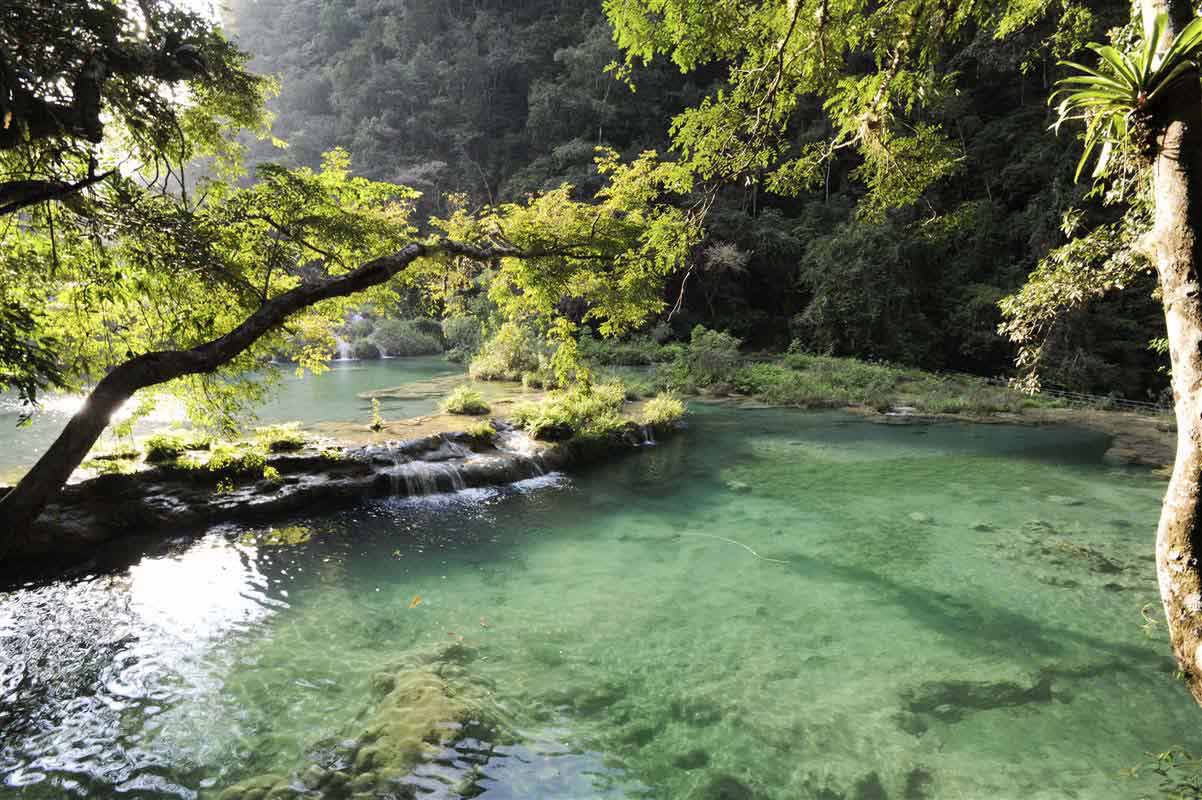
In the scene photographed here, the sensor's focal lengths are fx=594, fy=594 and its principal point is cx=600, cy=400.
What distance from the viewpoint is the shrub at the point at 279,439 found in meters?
10.5

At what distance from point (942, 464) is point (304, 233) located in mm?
13195

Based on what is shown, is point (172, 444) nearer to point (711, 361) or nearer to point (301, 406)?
point (301, 406)

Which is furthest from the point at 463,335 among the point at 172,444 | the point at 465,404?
the point at 172,444

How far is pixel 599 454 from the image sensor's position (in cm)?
1384

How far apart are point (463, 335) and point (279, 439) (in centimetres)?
1923

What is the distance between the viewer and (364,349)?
106 feet

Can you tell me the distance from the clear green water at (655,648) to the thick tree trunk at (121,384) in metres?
2.08

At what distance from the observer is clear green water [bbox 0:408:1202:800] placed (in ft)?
14.5

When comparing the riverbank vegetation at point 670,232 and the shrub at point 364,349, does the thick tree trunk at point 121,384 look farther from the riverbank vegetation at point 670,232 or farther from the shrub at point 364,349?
the shrub at point 364,349

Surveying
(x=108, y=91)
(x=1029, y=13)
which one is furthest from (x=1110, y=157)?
(x=108, y=91)

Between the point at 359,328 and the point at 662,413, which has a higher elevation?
the point at 359,328

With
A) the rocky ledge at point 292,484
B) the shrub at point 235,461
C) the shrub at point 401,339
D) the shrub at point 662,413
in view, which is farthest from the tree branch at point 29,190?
the shrub at point 401,339

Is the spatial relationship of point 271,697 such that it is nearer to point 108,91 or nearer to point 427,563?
point 427,563

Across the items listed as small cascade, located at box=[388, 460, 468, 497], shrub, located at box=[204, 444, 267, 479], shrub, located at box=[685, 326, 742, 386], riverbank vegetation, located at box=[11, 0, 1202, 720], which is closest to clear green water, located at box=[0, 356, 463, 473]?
shrub, located at box=[204, 444, 267, 479]
